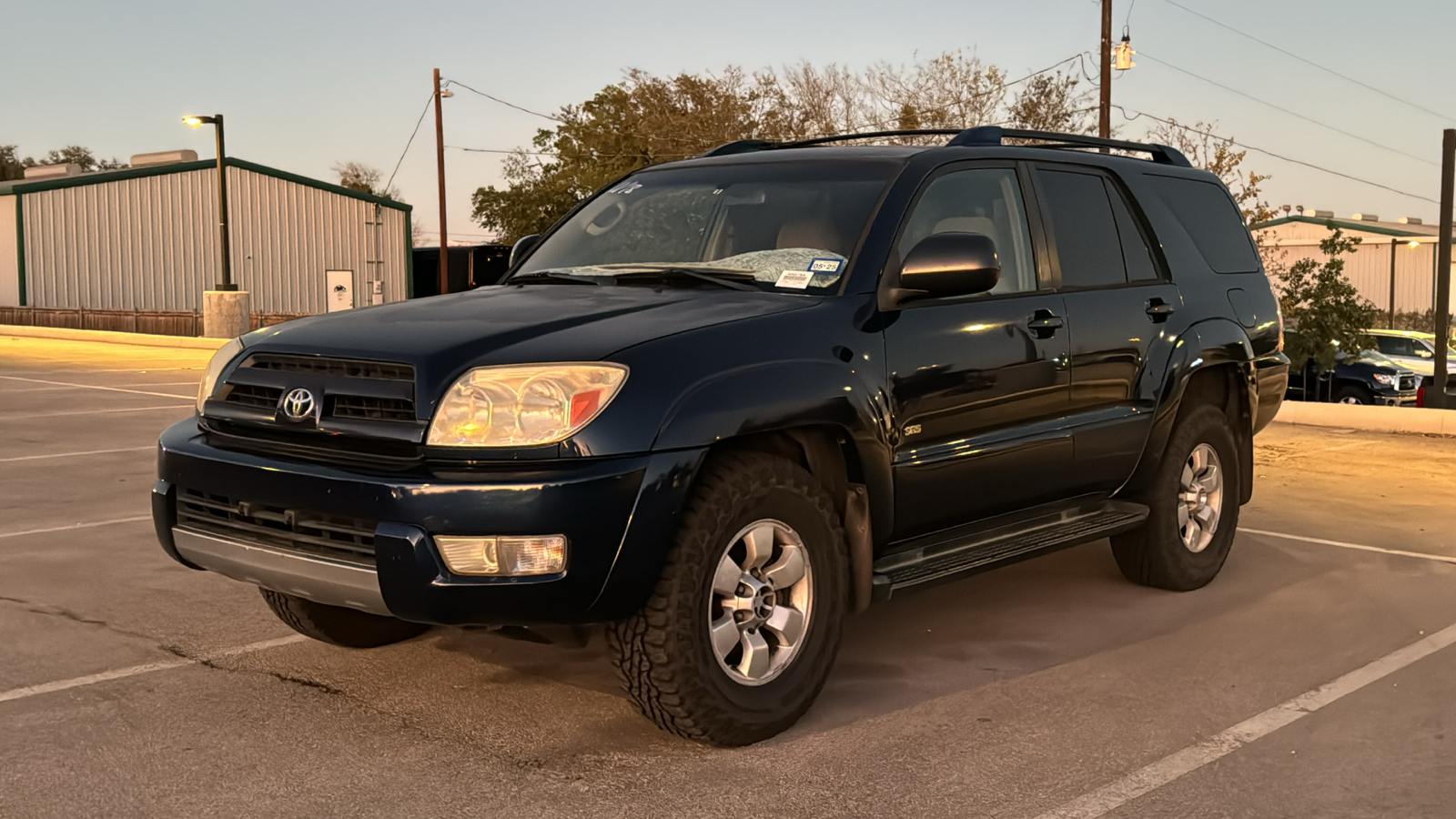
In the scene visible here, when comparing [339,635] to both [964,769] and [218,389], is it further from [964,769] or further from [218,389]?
[964,769]

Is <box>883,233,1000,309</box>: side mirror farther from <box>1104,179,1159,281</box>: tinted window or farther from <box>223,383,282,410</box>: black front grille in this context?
<box>223,383,282,410</box>: black front grille

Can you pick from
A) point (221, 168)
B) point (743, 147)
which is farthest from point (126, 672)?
point (221, 168)

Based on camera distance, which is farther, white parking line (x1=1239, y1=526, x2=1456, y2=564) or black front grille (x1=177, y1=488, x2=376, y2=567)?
white parking line (x1=1239, y1=526, x2=1456, y2=564)

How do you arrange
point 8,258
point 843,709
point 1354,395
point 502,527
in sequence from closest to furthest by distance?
point 502,527 → point 843,709 → point 1354,395 → point 8,258

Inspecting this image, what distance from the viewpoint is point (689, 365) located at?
164 inches

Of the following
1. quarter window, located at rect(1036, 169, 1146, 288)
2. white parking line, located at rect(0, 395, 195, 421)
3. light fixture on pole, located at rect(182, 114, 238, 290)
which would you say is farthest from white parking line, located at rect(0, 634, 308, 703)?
light fixture on pole, located at rect(182, 114, 238, 290)

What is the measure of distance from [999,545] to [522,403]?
2.06m

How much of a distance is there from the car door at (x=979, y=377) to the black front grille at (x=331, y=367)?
1.64m

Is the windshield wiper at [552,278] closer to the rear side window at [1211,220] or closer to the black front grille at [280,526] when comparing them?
the black front grille at [280,526]

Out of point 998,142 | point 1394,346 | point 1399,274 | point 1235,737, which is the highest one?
point 1399,274

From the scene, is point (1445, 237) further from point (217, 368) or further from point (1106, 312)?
point (217, 368)

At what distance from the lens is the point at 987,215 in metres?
5.55

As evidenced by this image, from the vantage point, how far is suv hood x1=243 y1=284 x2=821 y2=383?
4117 millimetres

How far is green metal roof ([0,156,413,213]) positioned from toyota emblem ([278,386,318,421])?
44.1 m
